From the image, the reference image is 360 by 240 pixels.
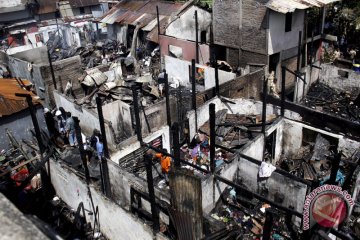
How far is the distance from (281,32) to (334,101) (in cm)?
486

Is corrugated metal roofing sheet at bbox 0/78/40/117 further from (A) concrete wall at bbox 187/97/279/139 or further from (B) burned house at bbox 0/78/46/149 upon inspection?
(A) concrete wall at bbox 187/97/279/139

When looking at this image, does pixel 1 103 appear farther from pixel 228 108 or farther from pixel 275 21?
pixel 275 21

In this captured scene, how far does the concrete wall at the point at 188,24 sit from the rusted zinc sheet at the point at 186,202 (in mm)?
16561

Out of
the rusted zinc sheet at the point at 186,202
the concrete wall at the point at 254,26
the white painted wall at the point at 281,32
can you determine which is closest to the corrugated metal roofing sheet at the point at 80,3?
the concrete wall at the point at 254,26

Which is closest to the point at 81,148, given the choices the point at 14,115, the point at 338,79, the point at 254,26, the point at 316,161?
the point at 14,115

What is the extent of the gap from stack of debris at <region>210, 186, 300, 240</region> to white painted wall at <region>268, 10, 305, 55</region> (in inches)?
414

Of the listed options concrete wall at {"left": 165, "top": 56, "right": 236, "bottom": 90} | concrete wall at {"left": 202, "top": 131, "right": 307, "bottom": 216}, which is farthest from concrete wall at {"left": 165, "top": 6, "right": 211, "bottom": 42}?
concrete wall at {"left": 202, "top": 131, "right": 307, "bottom": 216}

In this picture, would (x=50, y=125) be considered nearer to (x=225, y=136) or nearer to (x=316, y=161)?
(x=225, y=136)

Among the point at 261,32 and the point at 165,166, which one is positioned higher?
the point at 261,32

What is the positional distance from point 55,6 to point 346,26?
29.2 meters

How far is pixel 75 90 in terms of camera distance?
67.5ft

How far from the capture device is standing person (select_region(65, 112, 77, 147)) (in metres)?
16.1

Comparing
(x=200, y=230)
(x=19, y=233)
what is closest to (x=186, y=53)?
(x=200, y=230)

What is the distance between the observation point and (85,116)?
16.1 m
